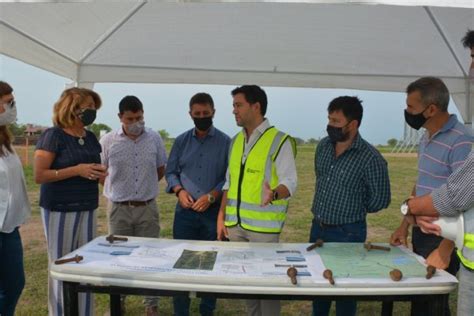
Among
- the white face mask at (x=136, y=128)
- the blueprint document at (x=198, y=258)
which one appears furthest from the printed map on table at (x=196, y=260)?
the white face mask at (x=136, y=128)

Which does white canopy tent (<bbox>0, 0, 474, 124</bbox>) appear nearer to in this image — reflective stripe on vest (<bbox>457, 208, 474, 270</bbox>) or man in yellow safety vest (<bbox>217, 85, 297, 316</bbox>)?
man in yellow safety vest (<bbox>217, 85, 297, 316</bbox>)

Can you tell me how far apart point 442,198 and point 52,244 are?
2190 mm

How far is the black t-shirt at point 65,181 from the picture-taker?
8.59ft

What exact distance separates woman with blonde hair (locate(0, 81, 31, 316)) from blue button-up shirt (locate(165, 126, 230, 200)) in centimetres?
102

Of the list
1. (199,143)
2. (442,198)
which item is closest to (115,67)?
(199,143)

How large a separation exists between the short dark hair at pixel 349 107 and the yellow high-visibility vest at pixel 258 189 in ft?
1.20

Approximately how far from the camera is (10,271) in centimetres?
255

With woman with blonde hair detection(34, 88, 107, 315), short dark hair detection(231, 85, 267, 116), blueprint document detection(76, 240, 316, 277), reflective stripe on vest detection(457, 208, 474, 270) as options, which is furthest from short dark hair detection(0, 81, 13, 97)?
reflective stripe on vest detection(457, 208, 474, 270)

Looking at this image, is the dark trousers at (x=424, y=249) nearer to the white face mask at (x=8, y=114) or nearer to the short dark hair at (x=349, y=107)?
the short dark hair at (x=349, y=107)

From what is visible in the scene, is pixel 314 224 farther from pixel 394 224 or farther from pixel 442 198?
pixel 394 224

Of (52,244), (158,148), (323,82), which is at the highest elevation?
(323,82)

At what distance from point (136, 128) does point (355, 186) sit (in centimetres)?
173

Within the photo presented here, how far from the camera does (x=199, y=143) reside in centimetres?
321

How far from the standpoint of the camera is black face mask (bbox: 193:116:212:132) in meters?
3.13
